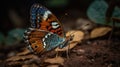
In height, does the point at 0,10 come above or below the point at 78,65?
above

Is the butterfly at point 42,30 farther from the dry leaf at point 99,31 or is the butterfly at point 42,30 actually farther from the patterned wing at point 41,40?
the dry leaf at point 99,31

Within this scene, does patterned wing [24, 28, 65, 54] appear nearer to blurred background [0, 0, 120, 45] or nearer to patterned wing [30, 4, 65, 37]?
patterned wing [30, 4, 65, 37]

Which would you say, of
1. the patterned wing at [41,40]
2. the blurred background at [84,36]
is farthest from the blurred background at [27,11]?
the patterned wing at [41,40]

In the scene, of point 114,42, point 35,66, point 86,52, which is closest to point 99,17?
point 114,42

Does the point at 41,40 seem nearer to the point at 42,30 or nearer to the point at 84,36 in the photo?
the point at 42,30

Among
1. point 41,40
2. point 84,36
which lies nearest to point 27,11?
point 84,36

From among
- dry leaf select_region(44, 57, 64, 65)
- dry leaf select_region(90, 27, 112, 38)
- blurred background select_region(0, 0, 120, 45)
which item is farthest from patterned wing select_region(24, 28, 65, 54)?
blurred background select_region(0, 0, 120, 45)

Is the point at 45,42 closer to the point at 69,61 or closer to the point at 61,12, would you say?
the point at 69,61
